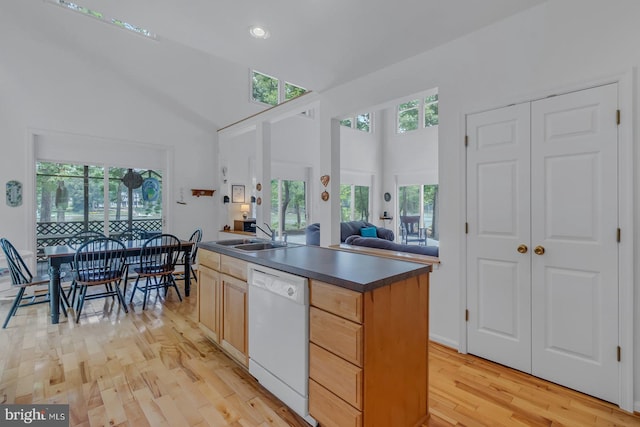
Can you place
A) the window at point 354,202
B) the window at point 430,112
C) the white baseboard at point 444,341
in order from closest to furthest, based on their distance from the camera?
the white baseboard at point 444,341 < the window at point 430,112 < the window at point 354,202

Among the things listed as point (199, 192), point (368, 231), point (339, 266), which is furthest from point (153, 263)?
point (368, 231)

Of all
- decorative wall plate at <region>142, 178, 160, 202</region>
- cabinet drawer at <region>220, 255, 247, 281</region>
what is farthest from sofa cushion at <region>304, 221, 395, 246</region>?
cabinet drawer at <region>220, 255, 247, 281</region>

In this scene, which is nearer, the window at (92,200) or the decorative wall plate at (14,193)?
the decorative wall plate at (14,193)

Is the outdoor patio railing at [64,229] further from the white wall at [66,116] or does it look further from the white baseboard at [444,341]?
the white baseboard at [444,341]

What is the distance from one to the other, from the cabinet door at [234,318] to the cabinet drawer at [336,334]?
29.9 inches

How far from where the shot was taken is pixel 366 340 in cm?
147

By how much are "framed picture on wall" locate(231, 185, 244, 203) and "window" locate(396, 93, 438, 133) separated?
459cm

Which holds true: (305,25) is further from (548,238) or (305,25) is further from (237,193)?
(237,193)

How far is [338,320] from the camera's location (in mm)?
1573

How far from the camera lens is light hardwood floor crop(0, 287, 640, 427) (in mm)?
1853

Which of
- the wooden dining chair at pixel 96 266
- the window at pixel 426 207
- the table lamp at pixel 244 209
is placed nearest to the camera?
the wooden dining chair at pixel 96 266

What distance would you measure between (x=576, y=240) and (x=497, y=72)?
138 centimetres

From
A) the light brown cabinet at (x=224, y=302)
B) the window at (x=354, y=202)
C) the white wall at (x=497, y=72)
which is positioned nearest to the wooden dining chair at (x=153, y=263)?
the light brown cabinet at (x=224, y=302)

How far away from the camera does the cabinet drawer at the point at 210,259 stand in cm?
263
